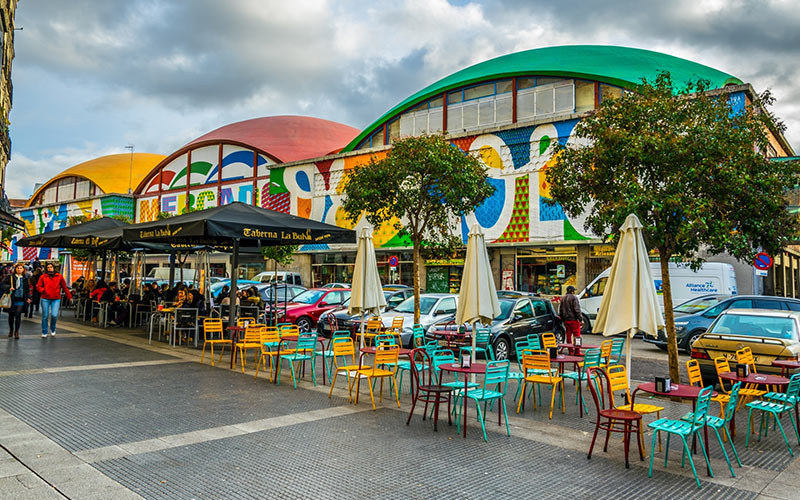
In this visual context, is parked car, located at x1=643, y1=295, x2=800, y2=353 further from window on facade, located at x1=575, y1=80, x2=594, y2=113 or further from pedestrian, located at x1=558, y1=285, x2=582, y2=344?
window on facade, located at x1=575, y1=80, x2=594, y2=113

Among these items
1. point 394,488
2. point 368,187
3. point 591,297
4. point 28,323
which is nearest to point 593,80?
point 591,297

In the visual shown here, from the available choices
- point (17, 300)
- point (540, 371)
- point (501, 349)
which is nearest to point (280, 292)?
point (17, 300)

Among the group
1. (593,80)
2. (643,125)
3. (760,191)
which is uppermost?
(593,80)

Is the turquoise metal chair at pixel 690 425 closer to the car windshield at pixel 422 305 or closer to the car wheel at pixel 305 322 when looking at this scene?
the car windshield at pixel 422 305

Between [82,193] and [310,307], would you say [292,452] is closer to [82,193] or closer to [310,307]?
[310,307]

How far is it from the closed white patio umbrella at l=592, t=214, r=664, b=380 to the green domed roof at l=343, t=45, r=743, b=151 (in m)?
25.0

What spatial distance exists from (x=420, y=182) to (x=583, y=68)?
746 inches

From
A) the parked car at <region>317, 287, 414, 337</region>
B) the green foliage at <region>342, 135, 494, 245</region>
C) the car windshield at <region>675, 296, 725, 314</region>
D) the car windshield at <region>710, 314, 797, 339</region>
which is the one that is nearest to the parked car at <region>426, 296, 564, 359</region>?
the parked car at <region>317, 287, 414, 337</region>

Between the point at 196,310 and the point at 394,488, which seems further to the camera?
the point at 196,310

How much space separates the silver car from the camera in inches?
564

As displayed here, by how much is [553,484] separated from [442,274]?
27.6 meters

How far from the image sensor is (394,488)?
196 inches

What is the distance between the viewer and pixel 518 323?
13688mm

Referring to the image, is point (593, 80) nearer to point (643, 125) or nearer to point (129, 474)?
point (643, 125)
